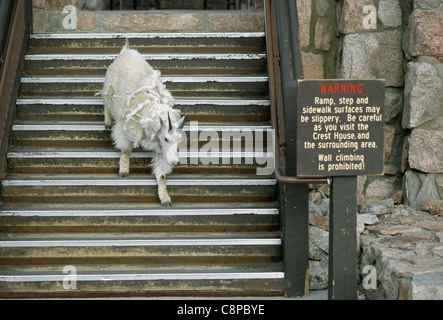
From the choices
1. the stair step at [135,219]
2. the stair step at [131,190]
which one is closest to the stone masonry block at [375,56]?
the stair step at [131,190]

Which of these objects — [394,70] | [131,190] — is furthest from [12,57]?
[394,70]

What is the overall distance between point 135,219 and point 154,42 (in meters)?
2.61

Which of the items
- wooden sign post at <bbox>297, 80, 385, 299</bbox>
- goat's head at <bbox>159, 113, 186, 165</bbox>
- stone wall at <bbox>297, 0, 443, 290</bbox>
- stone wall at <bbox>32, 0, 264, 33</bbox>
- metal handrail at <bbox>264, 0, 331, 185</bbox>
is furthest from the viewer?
stone wall at <bbox>32, 0, 264, 33</bbox>

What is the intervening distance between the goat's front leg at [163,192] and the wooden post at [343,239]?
1.77m

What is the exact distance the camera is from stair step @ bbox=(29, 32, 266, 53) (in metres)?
7.66

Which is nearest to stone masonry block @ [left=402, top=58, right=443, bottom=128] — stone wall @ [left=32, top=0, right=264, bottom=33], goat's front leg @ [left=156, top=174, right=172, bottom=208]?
stone wall @ [left=32, top=0, right=264, bottom=33]

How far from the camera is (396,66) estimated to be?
7.10 meters

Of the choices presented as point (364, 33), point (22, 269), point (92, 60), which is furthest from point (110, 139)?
point (364, 33)

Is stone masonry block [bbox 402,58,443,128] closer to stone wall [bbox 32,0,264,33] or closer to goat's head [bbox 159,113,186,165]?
stone wall [bbox 32,0,264,33]

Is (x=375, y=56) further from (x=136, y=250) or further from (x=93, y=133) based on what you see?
(x=136, y=250)

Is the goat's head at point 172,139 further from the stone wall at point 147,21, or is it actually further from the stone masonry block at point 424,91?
the stone wall at point 147,21

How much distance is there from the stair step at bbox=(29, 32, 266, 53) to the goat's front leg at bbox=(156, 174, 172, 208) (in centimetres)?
206

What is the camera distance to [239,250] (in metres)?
5.86

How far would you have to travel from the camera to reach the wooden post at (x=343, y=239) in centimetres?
489
